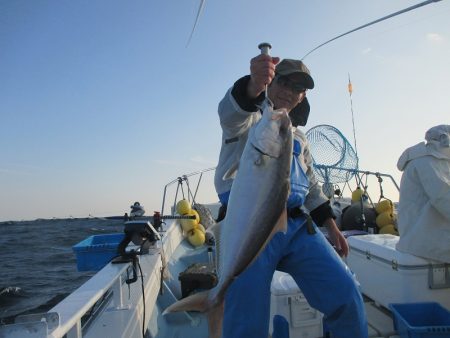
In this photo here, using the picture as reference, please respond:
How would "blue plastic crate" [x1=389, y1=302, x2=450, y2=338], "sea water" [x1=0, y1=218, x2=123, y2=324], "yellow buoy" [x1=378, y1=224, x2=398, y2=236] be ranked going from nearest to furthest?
"blue plastic crate" [x1=389, y1=302, x2=450, y2=338] → "yellow buoy" [x1=378, y1=224, x2=398, y2=236] → "sea water" [x1=0, y1=218, x2=123, y2=324]

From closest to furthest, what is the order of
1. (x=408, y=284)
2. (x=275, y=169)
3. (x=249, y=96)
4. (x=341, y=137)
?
(x=275, y=169) → (x=249, y=96) → (x=408, y=284) → (x=341, y=137)

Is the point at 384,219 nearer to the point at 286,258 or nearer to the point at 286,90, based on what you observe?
the point at 286,258

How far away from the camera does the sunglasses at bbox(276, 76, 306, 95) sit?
2.77 meters

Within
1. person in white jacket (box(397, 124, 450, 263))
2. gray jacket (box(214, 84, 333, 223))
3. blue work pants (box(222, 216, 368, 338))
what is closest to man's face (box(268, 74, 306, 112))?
gray jacket (box(214, 84, 333, 223))

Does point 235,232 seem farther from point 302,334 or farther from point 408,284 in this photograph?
point 408,284

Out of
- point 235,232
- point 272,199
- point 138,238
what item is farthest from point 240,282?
point 138,238

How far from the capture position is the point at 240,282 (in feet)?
8.23

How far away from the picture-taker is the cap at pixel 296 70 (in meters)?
2.73

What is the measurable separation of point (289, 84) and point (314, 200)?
1039mm

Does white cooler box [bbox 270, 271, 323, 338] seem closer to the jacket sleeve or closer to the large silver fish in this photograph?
the jacket sleeve

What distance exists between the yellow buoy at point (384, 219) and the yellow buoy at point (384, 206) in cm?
10

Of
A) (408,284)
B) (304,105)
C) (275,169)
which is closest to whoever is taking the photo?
(275,169)

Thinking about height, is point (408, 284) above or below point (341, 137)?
below

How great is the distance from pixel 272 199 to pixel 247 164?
0.22 metres
